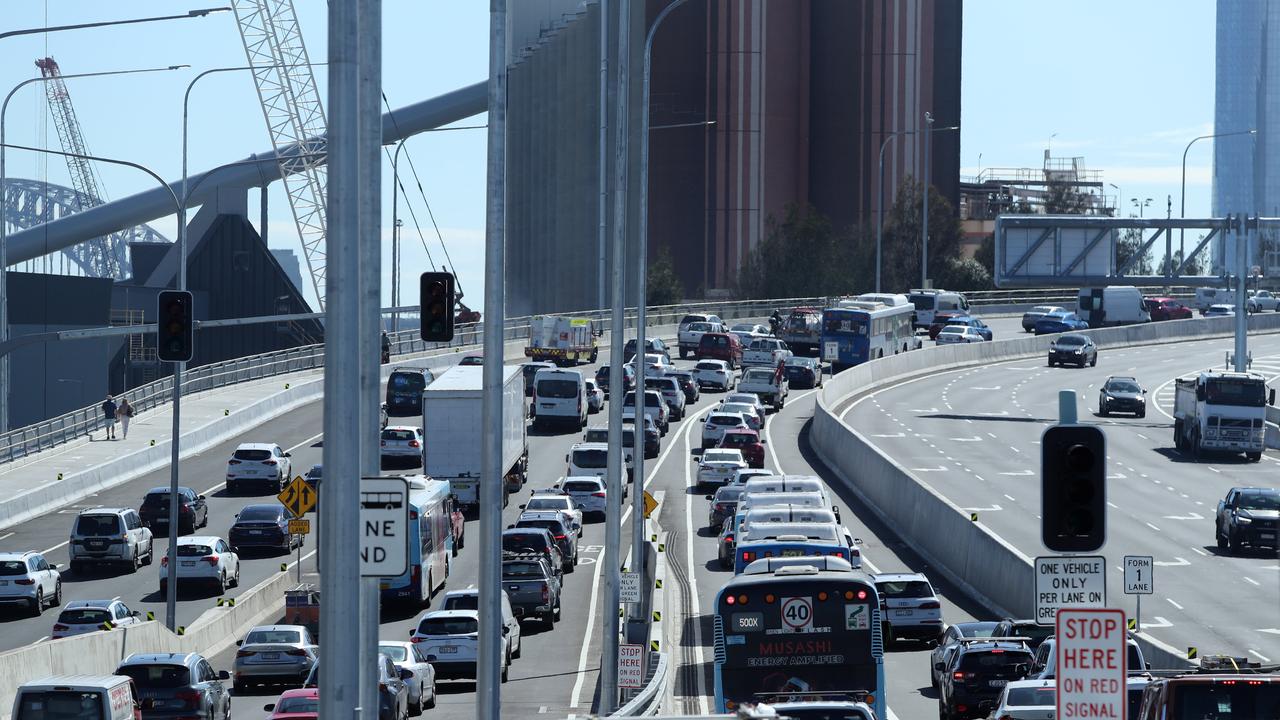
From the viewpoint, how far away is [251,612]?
123ft

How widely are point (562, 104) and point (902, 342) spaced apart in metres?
52.8

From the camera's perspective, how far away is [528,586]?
118 ft

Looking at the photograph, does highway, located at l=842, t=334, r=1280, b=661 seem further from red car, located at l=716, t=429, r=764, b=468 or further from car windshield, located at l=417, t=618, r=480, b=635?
car windshield, located at l=417, t=618, r=480, b=635

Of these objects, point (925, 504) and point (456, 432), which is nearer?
point (925, 504)

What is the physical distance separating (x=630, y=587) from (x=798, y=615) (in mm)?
8052

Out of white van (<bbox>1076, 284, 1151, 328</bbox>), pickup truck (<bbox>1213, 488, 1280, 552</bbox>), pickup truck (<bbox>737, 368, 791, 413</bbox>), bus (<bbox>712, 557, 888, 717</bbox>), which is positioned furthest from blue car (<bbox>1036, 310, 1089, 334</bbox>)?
bus (<bbox>712, 557, 888, 717</bbox>)

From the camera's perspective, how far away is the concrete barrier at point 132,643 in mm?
25344

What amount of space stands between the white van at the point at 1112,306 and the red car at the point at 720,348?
3139cm

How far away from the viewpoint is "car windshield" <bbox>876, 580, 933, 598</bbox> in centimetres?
3359

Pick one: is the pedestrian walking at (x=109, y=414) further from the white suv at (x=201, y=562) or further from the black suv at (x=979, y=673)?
the black suv at (x=979, y=673)

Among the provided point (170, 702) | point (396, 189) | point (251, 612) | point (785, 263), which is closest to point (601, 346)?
point (396, 189)

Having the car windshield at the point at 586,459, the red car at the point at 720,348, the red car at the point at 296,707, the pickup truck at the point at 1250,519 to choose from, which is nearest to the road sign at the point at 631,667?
the red car at the point at 296,707

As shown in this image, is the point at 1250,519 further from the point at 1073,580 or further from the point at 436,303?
the point at 1073,580

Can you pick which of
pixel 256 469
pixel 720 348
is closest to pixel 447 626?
pixel 256 469
